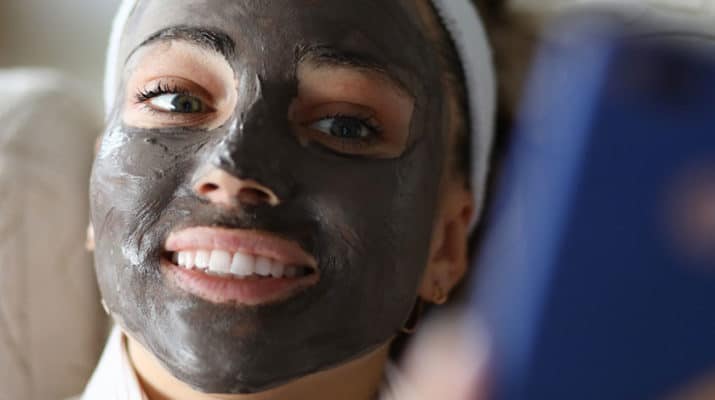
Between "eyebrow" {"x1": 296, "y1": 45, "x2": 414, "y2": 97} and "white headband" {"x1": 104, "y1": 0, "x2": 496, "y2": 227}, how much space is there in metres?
0.15

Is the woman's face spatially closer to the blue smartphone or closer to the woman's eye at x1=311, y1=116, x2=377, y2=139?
the woman's eye at x1=311, y1=116, x2=377, y2=139

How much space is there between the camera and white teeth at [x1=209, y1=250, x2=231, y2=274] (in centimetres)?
80

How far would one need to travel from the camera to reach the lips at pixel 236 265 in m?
0.79

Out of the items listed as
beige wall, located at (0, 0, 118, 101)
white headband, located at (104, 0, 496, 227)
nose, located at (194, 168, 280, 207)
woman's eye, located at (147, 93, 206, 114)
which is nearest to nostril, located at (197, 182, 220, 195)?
nose, located at (194, 168, 280, 207)

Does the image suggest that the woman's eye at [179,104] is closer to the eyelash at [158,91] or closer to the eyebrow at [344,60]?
the eyelash at [158,91]

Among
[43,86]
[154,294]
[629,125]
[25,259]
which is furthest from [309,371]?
[43,86]

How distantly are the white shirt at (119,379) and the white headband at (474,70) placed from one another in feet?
0.78

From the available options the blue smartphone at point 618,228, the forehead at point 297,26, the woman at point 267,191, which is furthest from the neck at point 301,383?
the forehead at point 297,26

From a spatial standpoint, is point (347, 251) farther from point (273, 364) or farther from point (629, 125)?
point (629, 125)

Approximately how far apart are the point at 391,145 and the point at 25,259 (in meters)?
0.57

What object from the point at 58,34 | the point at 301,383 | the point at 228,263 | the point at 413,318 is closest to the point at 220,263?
the point at 228,263

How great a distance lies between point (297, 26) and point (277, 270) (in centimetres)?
24

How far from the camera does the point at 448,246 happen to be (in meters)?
1.02

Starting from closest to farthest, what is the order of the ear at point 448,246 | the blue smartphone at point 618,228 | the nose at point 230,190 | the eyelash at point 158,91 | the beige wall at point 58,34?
the blue smartphone at point 618,228
the nose at point 230,190
the eyelash at point 158,91
the ear at point 448,246
the beige wall at point 58,34
